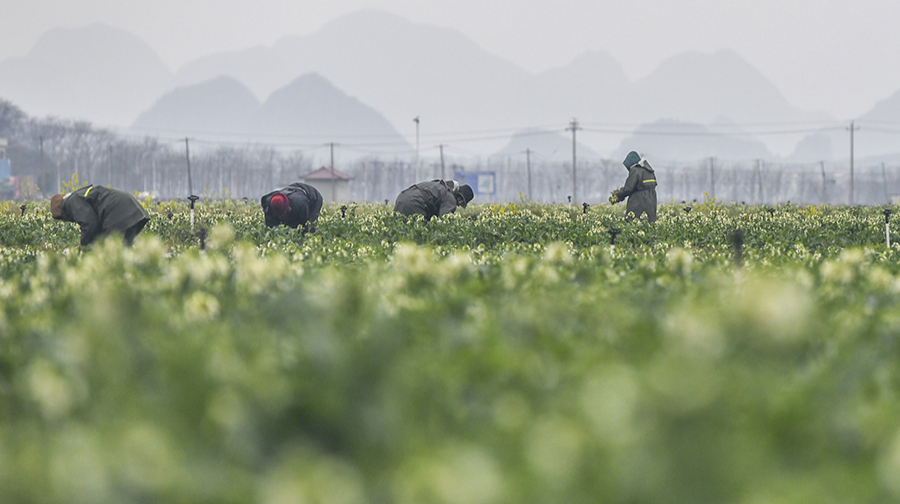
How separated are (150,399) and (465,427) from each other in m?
0.74

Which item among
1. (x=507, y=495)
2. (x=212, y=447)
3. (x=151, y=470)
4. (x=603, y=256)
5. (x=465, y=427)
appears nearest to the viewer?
(x=507, y=495)

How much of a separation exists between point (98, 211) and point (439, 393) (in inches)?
366

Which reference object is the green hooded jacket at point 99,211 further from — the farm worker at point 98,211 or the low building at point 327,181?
the low building at point 327,181

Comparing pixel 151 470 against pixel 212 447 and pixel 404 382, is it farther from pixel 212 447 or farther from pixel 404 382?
pixel 404 382

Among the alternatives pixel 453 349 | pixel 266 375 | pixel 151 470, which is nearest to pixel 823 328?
pixel 453 349

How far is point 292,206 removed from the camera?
1244 centimetres

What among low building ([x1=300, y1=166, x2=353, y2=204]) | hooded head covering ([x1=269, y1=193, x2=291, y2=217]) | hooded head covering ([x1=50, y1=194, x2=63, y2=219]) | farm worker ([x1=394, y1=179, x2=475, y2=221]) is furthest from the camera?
low building ([x1=300, y1=166, x2=353, y2=204])

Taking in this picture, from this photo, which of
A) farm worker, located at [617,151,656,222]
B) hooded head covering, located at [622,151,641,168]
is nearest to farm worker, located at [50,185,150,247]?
farm worker, located at [617,151,656,222]

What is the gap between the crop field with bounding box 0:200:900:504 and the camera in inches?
54.7

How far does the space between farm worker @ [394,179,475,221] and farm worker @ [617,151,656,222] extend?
332cm

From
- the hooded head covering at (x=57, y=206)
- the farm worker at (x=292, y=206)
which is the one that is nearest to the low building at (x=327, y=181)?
the farm worker at (x=292, y=206)

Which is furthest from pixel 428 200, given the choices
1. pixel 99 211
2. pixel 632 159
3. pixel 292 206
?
pixel 99 211

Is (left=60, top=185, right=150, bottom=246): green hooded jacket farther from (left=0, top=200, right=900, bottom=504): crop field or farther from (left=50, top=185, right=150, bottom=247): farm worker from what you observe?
(left=0, top=200, right=900, bottom=504): crop field

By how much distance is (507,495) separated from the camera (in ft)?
4.21
